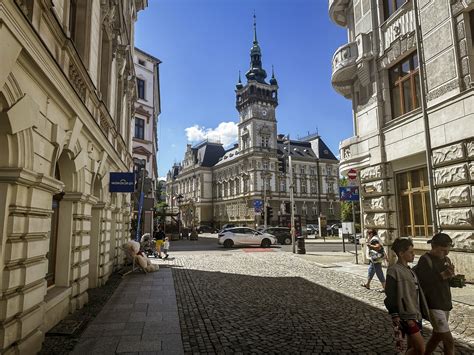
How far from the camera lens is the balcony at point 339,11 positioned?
53.4ft

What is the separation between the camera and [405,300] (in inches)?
151

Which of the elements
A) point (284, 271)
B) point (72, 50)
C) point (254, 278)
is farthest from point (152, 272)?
point (72, 50)

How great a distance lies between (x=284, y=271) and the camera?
14.1 m

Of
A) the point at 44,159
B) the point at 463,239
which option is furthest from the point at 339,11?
the point at 44,159

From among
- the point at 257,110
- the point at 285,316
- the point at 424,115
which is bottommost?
the point at 285,316

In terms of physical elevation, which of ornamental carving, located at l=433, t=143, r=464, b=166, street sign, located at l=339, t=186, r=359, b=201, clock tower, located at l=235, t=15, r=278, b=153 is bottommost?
street sign, located at l=339, t=186, r=359, b=201

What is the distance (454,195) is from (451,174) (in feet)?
1.92

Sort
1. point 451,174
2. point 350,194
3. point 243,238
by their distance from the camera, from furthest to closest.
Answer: point 243,238
point 350,194
point 451,174

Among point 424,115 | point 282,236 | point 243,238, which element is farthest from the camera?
point 282,236

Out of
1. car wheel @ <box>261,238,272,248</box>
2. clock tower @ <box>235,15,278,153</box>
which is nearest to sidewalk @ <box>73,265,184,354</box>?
car wheel @ <box>261,238,272,248</box>

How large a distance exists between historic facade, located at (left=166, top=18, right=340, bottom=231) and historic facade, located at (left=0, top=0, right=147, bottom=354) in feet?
178

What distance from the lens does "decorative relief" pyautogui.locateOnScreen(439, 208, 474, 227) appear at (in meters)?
9.57

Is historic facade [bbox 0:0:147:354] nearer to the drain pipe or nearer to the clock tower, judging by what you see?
the drain pipe

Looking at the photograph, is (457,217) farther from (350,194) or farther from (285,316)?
(285,316)
